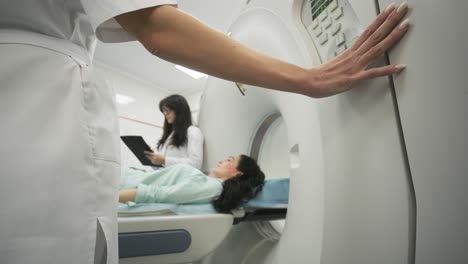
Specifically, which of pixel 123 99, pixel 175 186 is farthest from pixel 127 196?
pixel 123 99

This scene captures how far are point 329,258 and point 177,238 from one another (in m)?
0.46

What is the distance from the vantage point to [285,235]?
2.28ft

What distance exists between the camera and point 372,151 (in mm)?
431

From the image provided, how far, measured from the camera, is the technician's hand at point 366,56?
0.39 meters

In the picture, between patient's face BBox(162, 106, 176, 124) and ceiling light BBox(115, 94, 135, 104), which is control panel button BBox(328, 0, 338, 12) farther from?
ceiling light BBox(115, 94, 135, 104)

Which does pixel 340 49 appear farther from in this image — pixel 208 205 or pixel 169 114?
pixel 169 114

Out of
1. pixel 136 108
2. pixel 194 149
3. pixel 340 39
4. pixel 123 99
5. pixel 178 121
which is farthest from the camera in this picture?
pixel 136 108

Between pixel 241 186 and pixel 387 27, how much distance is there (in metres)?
0.86

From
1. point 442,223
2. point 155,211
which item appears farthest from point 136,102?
point 442,223

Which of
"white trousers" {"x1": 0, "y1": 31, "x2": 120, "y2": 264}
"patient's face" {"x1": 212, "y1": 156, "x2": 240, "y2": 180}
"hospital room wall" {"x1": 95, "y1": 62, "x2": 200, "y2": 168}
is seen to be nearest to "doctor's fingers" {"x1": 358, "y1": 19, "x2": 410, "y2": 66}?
"white trousers" {"x1": 0, "y1": 31, "x2": 120, "y2": 264}

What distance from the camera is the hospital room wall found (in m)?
3.40

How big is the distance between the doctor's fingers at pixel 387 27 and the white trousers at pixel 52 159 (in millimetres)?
466

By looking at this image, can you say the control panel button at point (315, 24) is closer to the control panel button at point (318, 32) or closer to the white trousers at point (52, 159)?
the control panel button at point (318, 32)

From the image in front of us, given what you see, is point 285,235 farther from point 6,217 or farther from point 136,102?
point 136,102
